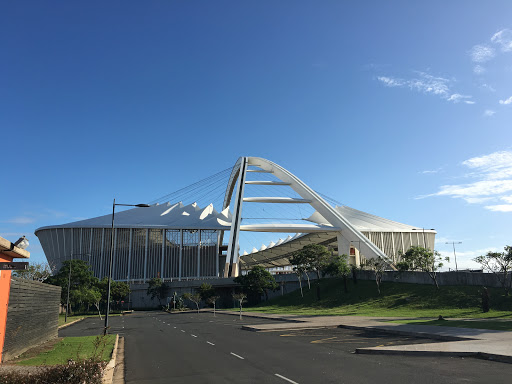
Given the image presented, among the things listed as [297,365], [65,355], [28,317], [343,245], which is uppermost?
[343,245]

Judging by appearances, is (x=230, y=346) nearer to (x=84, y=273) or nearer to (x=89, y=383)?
(x=89, y=383)

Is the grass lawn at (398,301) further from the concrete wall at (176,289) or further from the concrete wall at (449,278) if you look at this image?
the concrete wall at (176,289)

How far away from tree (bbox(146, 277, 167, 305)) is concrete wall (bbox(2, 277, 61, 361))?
56.1 metres

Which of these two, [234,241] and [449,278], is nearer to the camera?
[449,278]

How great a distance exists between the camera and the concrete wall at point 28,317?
14963 millimetres

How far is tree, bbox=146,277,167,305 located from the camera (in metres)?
79.2

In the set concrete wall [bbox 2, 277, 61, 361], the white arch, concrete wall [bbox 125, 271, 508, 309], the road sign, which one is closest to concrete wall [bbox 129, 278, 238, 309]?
concrete wall [bbox 125, 271, 508, 309]

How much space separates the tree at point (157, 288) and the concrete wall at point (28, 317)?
184 feet

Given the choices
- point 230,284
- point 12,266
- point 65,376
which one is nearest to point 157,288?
point 230,284

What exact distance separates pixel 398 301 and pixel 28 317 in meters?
41.5

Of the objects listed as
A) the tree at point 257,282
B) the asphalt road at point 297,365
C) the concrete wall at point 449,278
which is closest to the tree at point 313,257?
A: the concrete wall at point 449,278

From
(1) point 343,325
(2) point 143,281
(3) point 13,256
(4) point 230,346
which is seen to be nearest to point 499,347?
(4) point 230,346

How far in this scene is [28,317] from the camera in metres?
17.8

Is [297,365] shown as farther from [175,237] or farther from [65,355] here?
[175,237]
